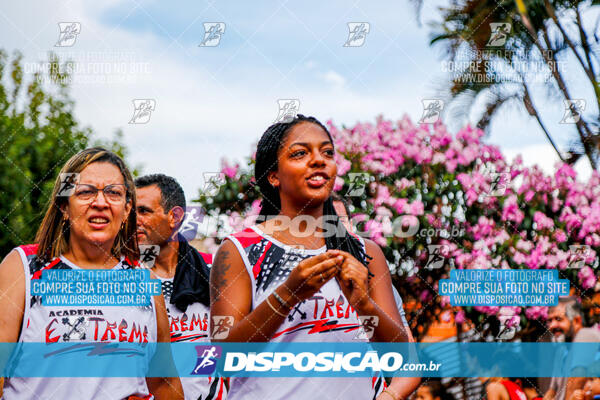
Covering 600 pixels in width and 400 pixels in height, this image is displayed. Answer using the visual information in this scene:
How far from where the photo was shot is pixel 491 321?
20.8ft

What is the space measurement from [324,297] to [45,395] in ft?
3.41

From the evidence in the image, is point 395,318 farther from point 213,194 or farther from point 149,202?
point 213,194

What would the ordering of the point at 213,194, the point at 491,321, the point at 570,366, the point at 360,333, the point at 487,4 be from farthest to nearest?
the point at 487,4 < the point at 491,321 < the point at 213,194 < the point at 570,366 < the point at 360,333

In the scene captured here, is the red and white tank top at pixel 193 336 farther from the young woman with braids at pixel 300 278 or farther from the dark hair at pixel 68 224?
the young woman with braids at pixel 300 278

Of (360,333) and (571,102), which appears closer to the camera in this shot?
(360,333)

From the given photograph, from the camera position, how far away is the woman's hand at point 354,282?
2.23 meters

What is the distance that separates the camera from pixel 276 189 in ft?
8.91

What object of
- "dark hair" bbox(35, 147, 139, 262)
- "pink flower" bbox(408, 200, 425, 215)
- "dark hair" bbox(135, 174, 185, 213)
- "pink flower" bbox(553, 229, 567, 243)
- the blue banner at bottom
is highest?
"pink flower" bbox(408, 200, 425, 215)

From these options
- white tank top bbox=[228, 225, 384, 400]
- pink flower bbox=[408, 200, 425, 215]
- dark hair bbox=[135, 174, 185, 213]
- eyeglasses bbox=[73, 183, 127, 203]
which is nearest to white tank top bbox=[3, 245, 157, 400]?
eyeglasses bbox=[73, 183, 127, 203]

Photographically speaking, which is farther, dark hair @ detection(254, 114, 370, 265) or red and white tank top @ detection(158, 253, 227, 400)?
red and white tank top @ detection(158, 253, 227, 400)

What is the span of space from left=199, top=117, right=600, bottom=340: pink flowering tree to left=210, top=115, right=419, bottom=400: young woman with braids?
3.01 metres

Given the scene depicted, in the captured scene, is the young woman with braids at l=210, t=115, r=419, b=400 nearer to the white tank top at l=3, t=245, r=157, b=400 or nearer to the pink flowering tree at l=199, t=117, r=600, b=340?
the white tank top at l=3, t=245, r=157, b=400

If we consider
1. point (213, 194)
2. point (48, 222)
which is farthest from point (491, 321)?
point (48, 222)

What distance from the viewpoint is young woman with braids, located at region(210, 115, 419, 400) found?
7.39 feet
